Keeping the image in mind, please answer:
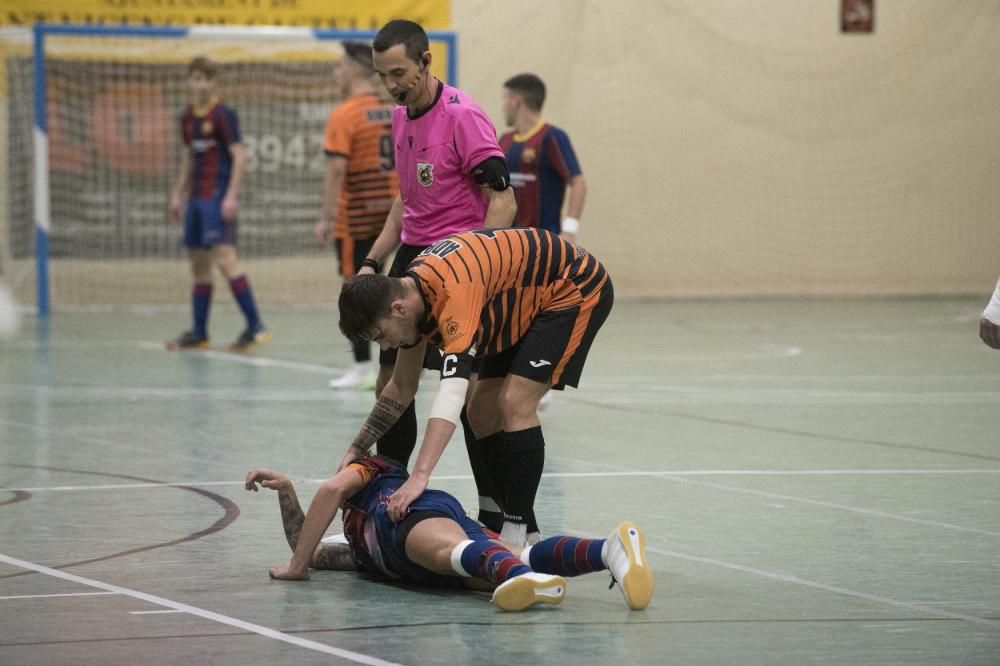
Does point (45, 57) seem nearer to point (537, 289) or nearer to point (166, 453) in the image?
point (166, 453)

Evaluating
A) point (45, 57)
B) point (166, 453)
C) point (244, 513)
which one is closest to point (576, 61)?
point (45, 57)

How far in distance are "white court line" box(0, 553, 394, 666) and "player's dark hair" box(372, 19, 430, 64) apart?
217 centimetres

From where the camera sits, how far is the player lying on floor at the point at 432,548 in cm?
452

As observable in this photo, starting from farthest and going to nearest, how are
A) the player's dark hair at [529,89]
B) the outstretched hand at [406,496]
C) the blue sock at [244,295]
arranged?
the blue sock at [244,295] < the player's dark hair at [529,89] < the outstretched hand at [406,496]

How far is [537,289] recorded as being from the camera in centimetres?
512

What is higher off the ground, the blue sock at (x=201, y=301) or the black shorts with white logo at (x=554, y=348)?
the black shorts with white logo at (x=554, y=348)

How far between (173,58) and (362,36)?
239cm

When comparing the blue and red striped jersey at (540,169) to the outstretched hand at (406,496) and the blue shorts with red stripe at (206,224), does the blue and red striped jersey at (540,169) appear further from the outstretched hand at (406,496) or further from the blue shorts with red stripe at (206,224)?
the outstretched hand at (406,496)

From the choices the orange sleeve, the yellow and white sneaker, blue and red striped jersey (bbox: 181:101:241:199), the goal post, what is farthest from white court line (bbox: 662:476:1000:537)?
the goal post

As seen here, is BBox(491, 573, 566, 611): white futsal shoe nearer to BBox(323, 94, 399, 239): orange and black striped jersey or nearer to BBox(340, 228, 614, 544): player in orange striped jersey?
BBox(340, 228, 614, 544): player in orange striped jersey

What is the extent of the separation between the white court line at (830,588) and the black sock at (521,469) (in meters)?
0.58

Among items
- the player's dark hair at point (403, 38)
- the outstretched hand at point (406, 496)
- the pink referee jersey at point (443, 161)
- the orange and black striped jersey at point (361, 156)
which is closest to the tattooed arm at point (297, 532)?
the outstretched hand at point (406, 496)

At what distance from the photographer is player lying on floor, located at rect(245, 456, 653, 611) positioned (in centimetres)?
452

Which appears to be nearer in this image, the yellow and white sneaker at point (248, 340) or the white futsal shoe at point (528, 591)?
the white futsal shoe at point (528, 591)
